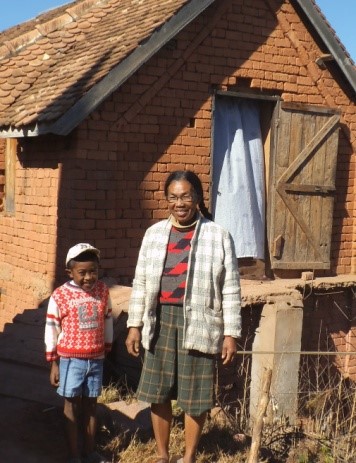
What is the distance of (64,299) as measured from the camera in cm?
452

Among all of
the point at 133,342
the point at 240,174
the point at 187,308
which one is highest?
the point at 240,174

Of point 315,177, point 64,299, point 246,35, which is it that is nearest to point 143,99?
point 246,35

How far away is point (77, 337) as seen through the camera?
178 inches

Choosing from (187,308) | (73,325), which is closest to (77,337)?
(73,325)

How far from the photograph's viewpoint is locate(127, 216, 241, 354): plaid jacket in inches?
170

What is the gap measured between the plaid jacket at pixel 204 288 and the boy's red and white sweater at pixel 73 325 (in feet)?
0.88

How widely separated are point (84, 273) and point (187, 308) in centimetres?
67

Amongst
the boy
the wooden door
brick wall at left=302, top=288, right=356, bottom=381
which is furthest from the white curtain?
the boy

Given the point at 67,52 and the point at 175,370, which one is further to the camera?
the point at 67,52

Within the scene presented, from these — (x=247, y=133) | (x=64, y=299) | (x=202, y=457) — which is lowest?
(x=202, y=457)

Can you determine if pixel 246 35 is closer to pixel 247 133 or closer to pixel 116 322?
pixel 247 133

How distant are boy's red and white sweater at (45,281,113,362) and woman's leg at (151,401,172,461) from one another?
1.57ft

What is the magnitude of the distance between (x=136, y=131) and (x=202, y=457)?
11.8 feet

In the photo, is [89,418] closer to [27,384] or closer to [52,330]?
[52,330]
